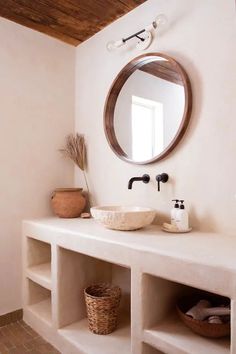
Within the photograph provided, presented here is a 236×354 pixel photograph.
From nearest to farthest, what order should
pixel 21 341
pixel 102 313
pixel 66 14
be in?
pixel 102 313
pixel 21 341
pixel 66 14

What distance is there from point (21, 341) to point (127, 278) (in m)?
0.80

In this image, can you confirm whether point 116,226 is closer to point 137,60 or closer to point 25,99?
point 137,60

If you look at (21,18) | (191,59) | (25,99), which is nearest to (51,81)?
(25,99)

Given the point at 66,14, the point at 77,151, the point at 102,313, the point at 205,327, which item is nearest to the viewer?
the point at 205,327

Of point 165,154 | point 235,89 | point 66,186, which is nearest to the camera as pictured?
point 235,89

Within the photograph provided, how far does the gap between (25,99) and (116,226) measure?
1287 millimetres

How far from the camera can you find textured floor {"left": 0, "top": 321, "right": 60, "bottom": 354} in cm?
168

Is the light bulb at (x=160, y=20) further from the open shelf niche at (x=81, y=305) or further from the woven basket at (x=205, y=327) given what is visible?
the woven basket at (x=205, y=327)

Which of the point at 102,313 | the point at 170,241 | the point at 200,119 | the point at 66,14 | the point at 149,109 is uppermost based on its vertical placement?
the point at 66,14

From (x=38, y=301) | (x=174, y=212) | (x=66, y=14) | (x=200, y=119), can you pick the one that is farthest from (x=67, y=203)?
(x=66, y=14)

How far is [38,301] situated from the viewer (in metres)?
2.09

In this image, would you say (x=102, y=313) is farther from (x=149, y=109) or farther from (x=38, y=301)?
(x=149, y=109)

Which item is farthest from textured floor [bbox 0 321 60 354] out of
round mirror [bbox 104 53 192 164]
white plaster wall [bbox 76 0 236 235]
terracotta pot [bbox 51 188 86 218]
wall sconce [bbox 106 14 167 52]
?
wall sconce [bbox 106 14 167 52]

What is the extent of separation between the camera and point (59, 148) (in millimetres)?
2342
